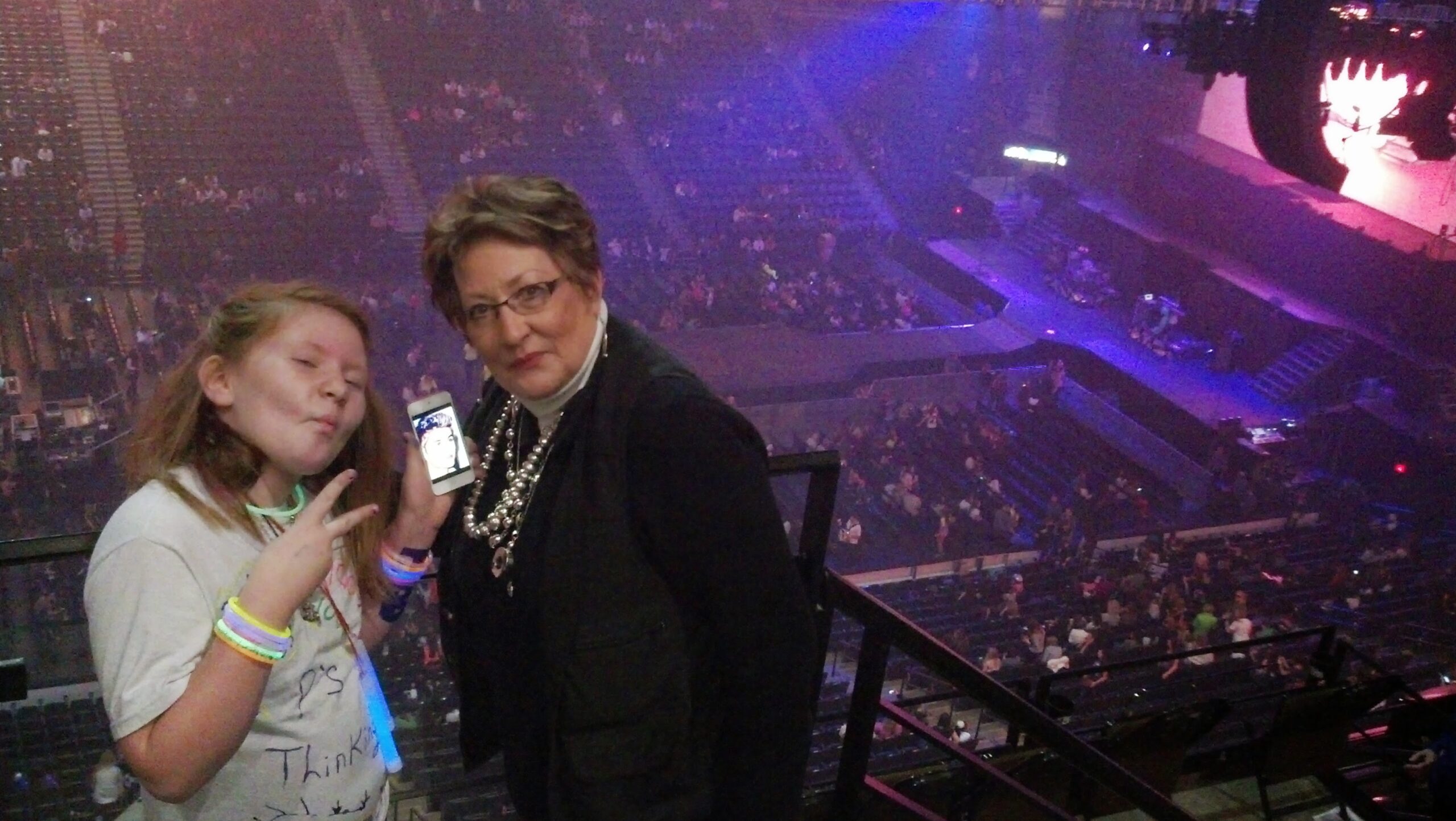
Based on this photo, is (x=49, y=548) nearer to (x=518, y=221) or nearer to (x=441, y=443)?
(x=441, y=443)

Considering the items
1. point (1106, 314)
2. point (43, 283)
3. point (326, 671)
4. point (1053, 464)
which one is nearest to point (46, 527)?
point (43, 283)

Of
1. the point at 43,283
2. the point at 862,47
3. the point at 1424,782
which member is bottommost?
the point at 43,283

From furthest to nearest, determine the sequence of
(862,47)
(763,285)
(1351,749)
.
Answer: (862,47) → (763,285) → (1351,749)

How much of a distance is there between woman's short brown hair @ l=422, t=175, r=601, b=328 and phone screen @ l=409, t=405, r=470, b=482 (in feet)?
0.70

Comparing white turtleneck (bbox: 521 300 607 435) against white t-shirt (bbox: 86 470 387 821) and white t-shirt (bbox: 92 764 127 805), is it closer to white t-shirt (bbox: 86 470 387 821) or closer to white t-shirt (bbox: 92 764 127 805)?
white t-shirt (bbox: 86 470 387 821)

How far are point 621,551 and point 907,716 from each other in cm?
98

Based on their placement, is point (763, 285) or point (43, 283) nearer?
point (43, 283)

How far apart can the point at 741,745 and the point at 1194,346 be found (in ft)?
51.0

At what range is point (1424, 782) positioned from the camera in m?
3.23

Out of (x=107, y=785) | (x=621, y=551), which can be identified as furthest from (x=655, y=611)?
(x=107, y=785)

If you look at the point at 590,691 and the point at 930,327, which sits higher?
the point at 590,691

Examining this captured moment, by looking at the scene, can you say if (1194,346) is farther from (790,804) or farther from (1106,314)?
(790,804)

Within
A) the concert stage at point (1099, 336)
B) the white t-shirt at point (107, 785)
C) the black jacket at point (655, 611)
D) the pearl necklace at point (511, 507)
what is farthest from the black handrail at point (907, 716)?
the concert stage at point (1099, 336)

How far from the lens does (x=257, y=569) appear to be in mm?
901
